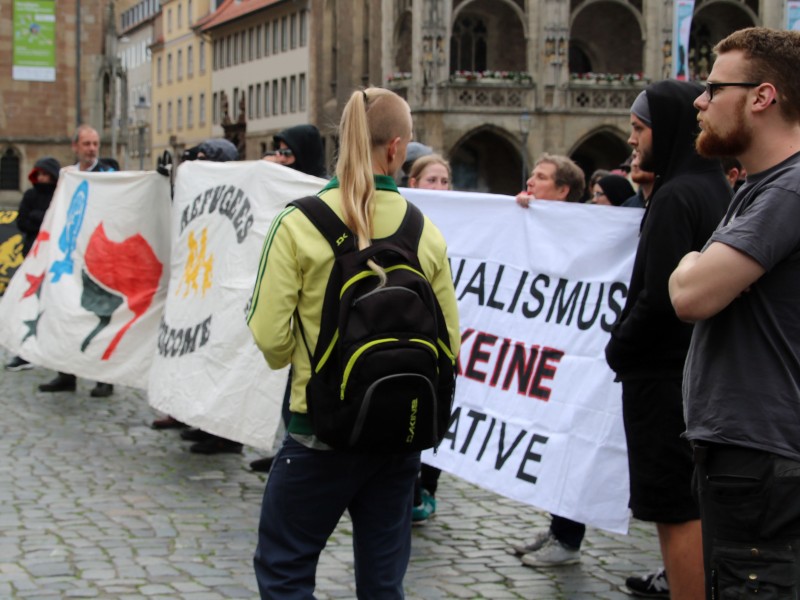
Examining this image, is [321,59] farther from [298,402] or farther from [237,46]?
[298,402]

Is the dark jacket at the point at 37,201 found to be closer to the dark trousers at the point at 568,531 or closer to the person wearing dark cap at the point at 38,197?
the person wearing dark cap at the point at 38,197

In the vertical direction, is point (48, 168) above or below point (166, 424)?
above

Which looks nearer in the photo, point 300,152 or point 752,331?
point 752,331

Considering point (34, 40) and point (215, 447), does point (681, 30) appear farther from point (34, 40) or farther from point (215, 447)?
point (215, 447)

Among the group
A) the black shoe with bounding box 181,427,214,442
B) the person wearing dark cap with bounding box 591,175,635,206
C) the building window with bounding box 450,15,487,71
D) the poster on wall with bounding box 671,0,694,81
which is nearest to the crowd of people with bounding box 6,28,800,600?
the person wearing dark cap with bounding box 591,175,635,206

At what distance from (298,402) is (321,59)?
59971 mm

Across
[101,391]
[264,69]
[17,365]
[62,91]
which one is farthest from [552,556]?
[264,69]

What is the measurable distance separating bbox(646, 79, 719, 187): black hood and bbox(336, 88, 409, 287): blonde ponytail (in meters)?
1.11

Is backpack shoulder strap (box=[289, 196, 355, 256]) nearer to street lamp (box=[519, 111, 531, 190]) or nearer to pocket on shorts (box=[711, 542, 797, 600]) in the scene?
pocket on shorts (box=[711, 542, 797, 600])

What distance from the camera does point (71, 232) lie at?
10516mm

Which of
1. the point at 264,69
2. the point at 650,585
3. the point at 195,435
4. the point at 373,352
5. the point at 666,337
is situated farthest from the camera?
the point at 264,69

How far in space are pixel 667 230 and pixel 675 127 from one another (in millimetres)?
412

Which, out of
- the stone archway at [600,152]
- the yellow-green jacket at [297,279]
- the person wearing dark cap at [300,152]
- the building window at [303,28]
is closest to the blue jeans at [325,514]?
the yellow-green jacket at [297,279]

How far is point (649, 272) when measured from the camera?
449 centimetres
